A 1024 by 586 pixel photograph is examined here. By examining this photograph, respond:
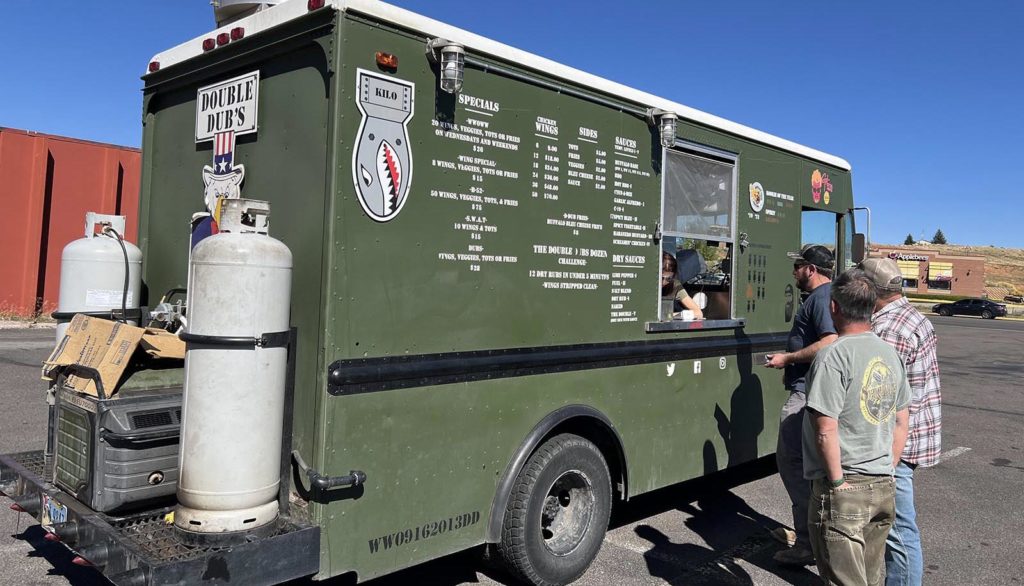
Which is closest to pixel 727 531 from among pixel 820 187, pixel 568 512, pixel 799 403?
pixel 799 403

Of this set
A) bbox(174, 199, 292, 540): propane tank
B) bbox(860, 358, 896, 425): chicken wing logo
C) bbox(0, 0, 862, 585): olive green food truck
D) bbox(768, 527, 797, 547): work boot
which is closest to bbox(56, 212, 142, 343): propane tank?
bbox(0, 0, 862, 585): olive green food truck

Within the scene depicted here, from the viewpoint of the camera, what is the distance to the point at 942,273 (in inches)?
2682

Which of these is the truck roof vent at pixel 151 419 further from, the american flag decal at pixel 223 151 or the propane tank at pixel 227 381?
the american flag decal at pixel 223 151

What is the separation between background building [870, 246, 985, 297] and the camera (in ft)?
222

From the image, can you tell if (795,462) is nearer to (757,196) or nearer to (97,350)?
(757,196)

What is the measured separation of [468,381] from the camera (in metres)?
3.54

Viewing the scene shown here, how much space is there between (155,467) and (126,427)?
218mm

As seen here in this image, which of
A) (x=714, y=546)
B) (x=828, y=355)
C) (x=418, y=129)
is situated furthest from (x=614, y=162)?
(x=714, y=546)

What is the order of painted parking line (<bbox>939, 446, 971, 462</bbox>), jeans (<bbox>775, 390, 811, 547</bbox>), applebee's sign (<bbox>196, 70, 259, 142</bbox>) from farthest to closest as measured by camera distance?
painted parking line (<bbox>939, 446, 971, 462</bbox>), jeans (<bbox>775, 390, 811, 547</bbox>), applebee's sign (<bbox>196, 70, 259, 142</bbox>)

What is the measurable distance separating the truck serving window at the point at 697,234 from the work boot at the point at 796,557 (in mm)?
1556

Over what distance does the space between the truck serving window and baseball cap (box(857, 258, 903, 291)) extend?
1.22 metres

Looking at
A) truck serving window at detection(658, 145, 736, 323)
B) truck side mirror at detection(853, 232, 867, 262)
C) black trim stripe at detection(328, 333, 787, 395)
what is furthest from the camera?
truck side mirror at detection(853, 232, 867, 262)

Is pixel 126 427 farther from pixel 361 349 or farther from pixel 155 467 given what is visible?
pixel 361 349

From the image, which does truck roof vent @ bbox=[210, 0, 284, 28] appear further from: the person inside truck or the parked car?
the parked car
